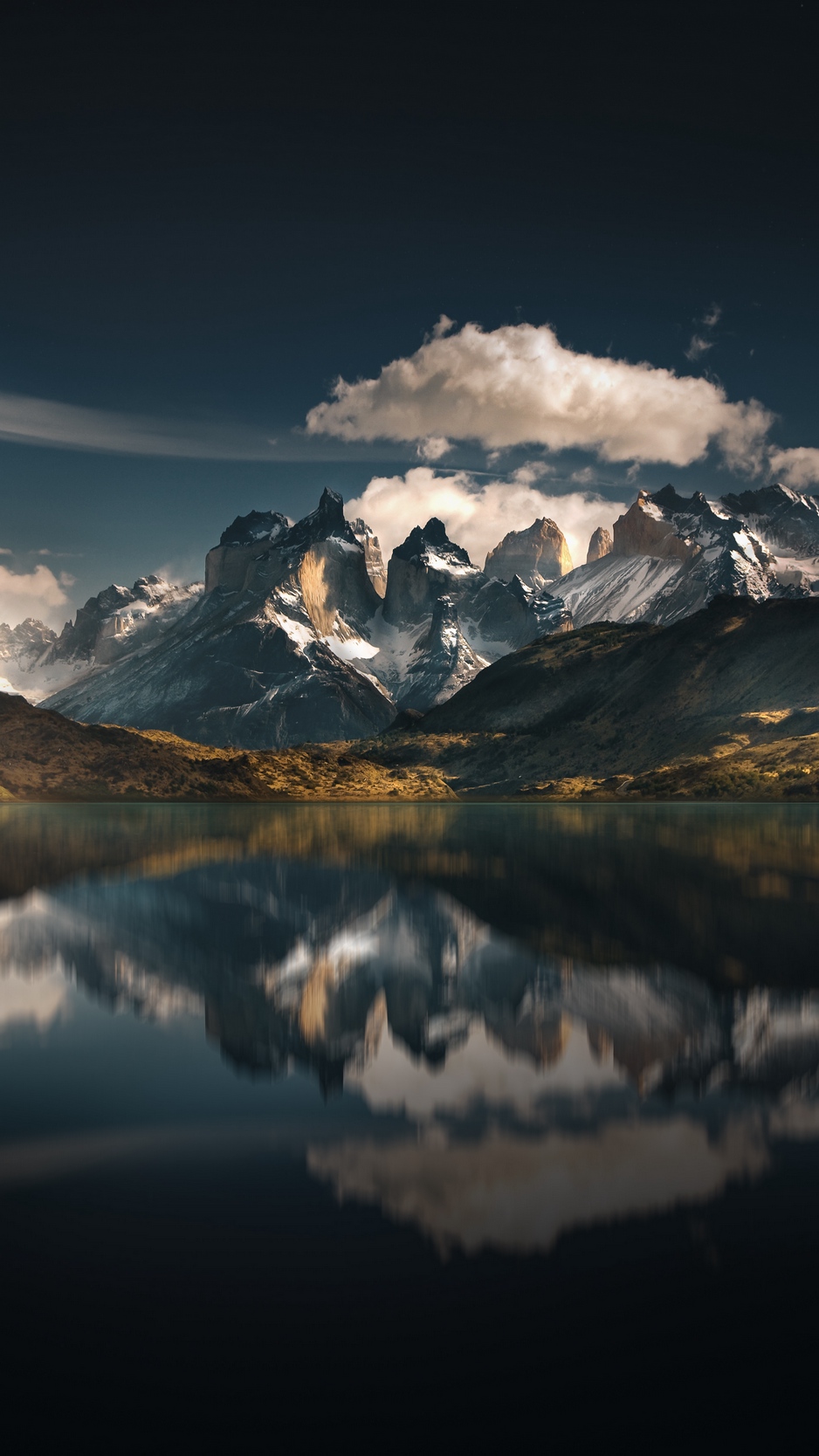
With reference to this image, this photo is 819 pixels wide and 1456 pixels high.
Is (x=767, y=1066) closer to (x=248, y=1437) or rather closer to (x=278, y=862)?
(x=248, y=1437)

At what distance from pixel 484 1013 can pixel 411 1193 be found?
12.6 m

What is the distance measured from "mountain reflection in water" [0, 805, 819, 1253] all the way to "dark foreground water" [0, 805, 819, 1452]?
12 cm

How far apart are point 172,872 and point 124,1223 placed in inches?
Result: 2452

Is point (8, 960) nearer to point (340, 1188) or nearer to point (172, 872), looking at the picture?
point (340, 1188)

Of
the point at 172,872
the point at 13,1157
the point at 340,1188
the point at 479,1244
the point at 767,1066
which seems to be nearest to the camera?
the point at 479,1244

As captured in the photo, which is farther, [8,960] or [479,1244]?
[8,960]

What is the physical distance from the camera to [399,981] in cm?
3241

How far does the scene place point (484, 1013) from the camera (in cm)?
2762

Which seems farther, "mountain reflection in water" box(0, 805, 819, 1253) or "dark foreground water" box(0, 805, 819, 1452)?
"mountain reflection in water" box(0, 805, 819, 1253)

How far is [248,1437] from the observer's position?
941cm

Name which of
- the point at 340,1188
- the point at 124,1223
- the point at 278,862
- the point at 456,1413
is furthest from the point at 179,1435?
the point at 278,862

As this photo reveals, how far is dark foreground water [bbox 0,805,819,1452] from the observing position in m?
10.1

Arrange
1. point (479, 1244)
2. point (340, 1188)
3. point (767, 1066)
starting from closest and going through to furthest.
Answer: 1. point (479, 1244)
2. point (340, 1188)
3. point (767, 1066)

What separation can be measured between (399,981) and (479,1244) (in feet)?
62.1
